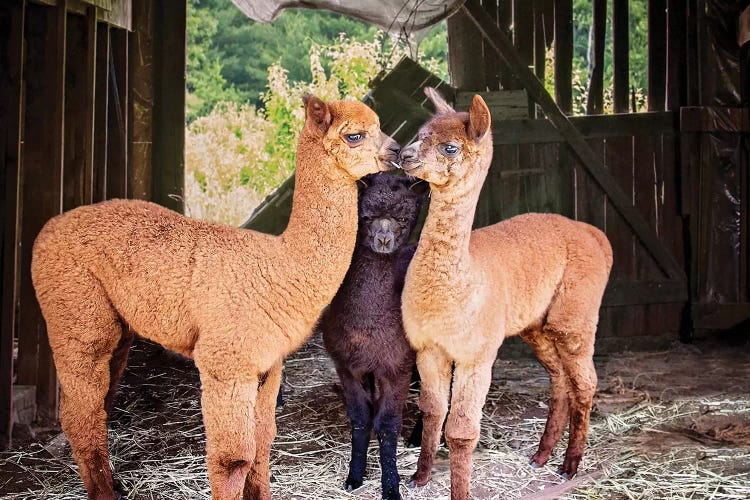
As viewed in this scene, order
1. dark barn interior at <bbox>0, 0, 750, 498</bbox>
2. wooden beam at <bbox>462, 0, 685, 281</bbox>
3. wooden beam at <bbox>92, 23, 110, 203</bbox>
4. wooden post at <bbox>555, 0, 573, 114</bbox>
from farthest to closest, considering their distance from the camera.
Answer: wooden post at <bbox>555, 0, 573, 114</bbox>
wooden beam at <bbox>462, 0, 685, 281</bbox>
dark barn interior at <bbox>0, 0, 750, 498</bbox>
wooden beam at <bbox>92, 23, 110, 203</bbox>

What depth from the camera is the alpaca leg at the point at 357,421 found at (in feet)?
15.6

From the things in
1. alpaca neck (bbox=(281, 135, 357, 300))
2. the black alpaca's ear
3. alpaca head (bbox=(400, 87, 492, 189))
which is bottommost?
alpaca neck (bbox=(281, 135, 357, 300))

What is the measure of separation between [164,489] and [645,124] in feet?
18.0

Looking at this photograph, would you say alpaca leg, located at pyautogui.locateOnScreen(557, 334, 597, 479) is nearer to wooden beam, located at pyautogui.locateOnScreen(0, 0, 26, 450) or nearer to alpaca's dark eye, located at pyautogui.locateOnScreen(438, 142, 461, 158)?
alpaca's dark eye, located at pyautogui.locateOnScreen(438, 142, 461, 158)

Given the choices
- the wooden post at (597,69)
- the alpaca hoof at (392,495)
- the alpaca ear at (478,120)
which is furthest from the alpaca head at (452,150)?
the wooden post at (597,69)

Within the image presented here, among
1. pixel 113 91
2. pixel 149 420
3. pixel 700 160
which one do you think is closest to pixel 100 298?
pixel 149 420

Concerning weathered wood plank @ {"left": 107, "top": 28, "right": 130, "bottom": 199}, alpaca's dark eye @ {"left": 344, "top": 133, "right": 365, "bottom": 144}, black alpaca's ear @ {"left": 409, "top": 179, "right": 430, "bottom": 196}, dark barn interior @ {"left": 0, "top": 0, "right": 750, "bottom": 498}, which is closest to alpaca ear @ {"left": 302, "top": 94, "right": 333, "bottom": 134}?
alpaca's dark eye @ {"left": 344, "top": 133, "right": 365, "bottom": 144}

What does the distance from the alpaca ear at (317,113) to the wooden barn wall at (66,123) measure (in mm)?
2117

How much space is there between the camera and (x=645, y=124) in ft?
26.1

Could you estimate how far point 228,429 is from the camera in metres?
3.78

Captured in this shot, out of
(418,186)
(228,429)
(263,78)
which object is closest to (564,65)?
(418,186)

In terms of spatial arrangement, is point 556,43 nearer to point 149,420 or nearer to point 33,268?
point 149,420

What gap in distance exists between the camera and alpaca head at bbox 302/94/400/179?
13.0ft

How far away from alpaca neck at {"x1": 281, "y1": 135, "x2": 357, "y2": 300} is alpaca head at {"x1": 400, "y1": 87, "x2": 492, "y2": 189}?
333 millimetres
